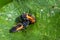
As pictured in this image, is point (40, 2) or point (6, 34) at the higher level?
point (40, 2)

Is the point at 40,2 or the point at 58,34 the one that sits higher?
the point at 40,2

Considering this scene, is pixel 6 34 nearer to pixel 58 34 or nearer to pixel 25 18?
pixel 25 18

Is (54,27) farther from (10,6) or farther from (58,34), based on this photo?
(10,6)

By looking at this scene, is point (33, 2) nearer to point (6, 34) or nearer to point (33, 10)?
point (33, 10)

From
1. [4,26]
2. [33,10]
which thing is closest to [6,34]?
[4,26]

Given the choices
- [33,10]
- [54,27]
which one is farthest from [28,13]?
[54,27]
